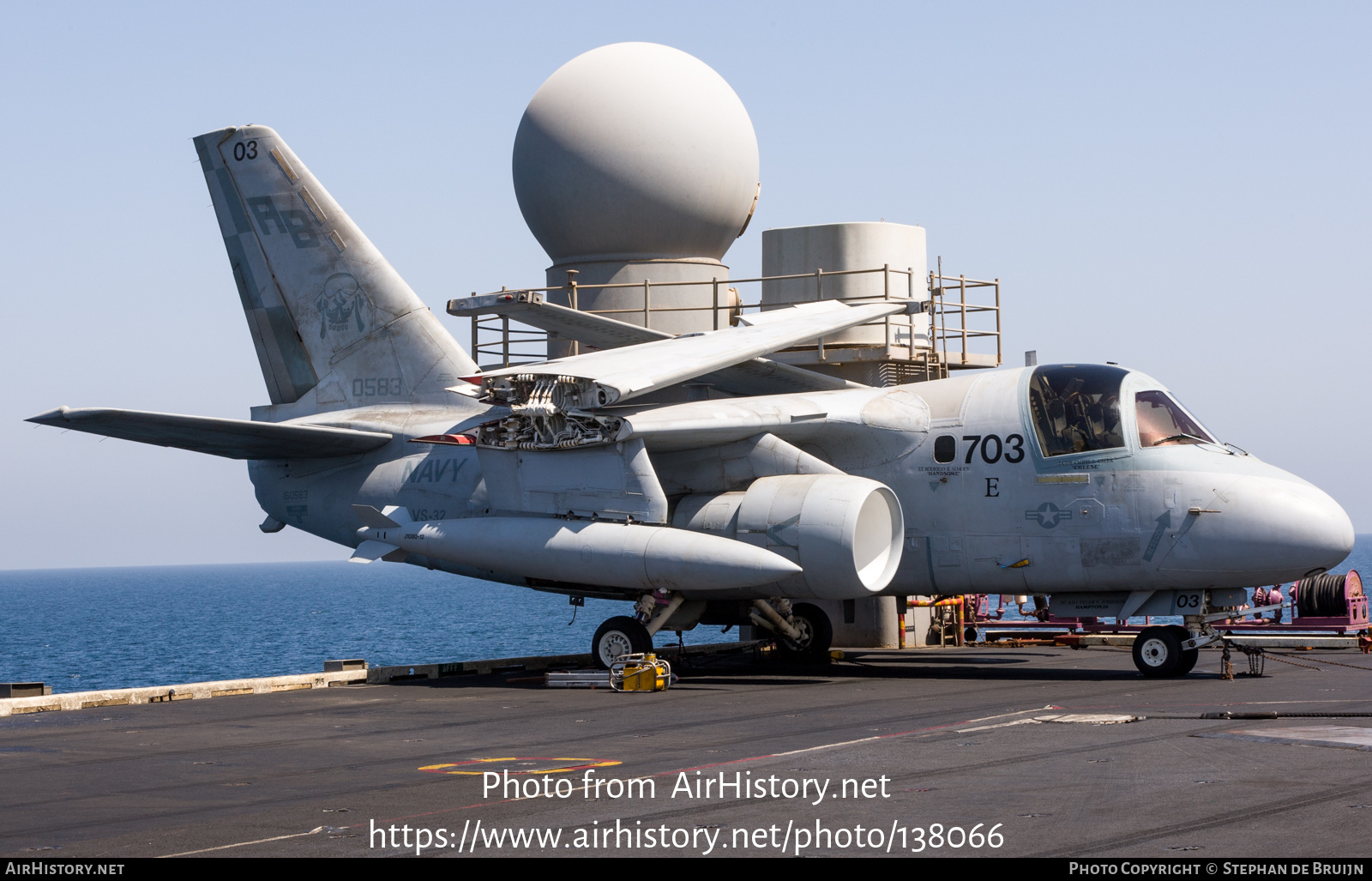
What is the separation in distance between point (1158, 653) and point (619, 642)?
7053mm

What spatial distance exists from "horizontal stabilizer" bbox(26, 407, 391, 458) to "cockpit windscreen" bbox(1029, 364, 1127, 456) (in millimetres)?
9897

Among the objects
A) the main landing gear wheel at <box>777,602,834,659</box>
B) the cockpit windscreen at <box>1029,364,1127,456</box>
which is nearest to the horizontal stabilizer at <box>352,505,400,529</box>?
the main landing gear wheel at <box>777,602,834,659</box>

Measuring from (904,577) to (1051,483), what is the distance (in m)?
2.39

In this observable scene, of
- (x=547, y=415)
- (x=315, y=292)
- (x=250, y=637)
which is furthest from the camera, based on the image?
(x=250, y=637)

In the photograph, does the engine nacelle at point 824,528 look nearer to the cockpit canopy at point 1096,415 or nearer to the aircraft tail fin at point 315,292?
the cockpit canopy at point 1096,415

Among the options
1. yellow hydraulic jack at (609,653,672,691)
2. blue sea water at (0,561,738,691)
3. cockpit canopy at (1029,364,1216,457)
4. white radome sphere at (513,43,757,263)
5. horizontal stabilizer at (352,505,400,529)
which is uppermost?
white radome sphere at (513,43,757,263)

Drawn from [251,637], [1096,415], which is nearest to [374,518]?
[1096,415]

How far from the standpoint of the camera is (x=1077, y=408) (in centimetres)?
1814

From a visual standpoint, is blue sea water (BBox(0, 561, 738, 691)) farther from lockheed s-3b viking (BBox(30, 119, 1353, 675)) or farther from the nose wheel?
the nose wheel

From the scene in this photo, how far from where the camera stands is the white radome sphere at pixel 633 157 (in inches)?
1026

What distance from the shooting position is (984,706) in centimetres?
1497

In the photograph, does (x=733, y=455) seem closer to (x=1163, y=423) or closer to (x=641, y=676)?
(x=641, y=676)

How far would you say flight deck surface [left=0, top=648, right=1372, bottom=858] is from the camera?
27.1 feet

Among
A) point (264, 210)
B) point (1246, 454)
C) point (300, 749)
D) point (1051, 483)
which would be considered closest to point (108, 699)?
point (300, 749)
